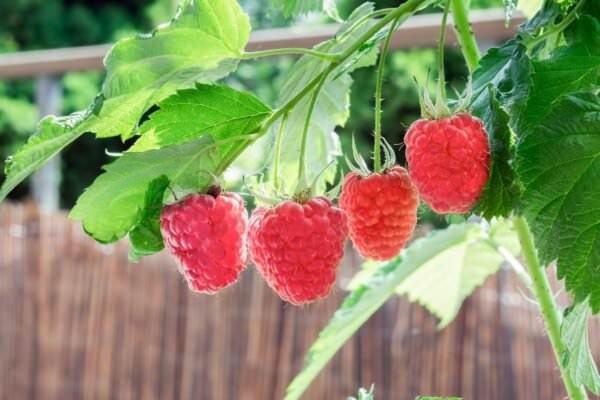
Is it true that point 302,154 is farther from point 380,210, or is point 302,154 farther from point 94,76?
point 94,76

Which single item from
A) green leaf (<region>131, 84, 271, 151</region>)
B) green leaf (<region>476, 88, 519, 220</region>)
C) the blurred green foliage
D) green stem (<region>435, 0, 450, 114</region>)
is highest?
the blurred green foliage

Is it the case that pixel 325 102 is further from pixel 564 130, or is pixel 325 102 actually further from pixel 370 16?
pixel 564 130

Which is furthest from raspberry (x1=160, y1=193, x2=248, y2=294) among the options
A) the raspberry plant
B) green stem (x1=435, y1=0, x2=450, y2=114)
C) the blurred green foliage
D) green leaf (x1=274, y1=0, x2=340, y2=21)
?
the blurred green foliage

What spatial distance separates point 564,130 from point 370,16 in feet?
0.45

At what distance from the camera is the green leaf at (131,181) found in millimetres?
500

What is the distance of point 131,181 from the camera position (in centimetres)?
50

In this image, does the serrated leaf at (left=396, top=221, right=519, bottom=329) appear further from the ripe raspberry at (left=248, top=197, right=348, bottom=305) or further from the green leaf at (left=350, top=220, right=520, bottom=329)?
the ripe raspberry at (left=248, top=197, right=348, bottom=305)

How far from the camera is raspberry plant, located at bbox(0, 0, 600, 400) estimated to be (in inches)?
19.0

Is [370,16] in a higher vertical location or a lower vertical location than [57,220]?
lower

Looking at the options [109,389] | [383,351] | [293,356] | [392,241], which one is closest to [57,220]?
[109,389]

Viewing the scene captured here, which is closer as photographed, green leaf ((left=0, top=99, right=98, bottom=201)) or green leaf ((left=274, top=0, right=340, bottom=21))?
green leaf ((left=0, top=99, right=98, bottom=201))

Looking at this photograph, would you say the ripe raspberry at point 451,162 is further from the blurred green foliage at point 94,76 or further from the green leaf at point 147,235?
the blurred green foliage at point 94,76

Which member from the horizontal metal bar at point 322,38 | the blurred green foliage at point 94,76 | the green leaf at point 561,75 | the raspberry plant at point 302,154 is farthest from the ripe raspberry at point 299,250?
the blurred green foliage at point 94,76

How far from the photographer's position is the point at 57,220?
9.91ft
